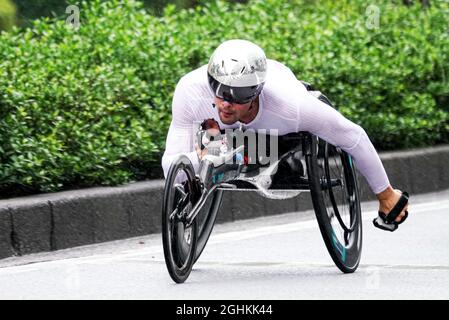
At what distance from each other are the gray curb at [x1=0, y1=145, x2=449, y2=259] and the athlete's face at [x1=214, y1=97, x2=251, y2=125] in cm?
206

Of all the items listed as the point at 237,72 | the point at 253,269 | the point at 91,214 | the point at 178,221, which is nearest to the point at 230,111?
the point at 237,72

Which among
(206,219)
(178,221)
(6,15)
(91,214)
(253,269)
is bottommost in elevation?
(253,269)

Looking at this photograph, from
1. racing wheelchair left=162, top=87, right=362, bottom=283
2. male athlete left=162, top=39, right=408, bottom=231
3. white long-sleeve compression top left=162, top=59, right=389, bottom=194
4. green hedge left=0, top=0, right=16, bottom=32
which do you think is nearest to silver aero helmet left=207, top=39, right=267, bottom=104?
male athlete left=162, top=39, right=408, bottom=231

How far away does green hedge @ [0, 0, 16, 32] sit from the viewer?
13664 millimetres

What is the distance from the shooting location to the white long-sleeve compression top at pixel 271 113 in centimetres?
769

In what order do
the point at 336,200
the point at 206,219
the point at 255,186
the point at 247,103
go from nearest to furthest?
1. the point at 247,103
2. the point at 255,186
3. the point at 336,200
4. the point at 206,219

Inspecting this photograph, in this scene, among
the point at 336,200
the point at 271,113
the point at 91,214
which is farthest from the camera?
the point at 91,214

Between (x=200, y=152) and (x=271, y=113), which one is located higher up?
(x=271, y=113)

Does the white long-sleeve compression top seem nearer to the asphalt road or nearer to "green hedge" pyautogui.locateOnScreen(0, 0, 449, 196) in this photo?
the asphalt road

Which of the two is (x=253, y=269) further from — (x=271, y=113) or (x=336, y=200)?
(x=271, y=113)

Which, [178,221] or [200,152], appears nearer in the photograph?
[178,221]

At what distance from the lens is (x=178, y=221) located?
24.5 ft

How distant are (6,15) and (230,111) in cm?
653

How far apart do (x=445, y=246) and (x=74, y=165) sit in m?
2.74
